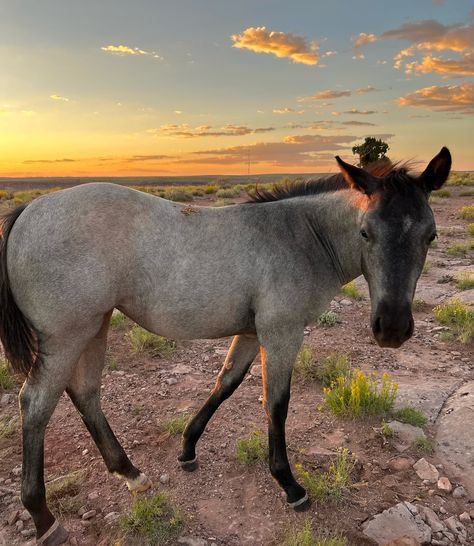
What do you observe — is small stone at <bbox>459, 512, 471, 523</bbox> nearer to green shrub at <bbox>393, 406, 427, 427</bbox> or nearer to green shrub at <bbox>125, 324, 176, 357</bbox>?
green shrub at <bbox>393, 406, 427, 427</bbox>

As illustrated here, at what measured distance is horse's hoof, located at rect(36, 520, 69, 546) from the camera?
2.92 m

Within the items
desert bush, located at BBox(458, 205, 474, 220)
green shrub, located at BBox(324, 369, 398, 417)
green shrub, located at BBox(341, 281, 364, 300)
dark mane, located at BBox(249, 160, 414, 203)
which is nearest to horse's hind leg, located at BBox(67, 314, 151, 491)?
dark mane, located at BBox(249, 160, 414, 203)

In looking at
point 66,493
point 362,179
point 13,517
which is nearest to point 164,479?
point 66,493

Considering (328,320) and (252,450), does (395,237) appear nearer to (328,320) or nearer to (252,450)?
(252,450)

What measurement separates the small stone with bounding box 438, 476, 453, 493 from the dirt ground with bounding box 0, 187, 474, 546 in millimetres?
73

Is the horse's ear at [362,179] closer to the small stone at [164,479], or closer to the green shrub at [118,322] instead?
the small stone at [164,479]

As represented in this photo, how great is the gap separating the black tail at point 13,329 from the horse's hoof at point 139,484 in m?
1.36

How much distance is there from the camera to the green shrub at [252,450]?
145 inches

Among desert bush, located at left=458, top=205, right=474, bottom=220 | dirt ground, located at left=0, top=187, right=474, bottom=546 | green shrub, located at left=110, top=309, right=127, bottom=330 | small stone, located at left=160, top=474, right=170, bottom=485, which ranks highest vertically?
desert bush, located at left=458, top=205, right=474, bottom=220

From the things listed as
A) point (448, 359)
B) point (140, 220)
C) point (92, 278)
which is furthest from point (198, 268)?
point (448, 359)

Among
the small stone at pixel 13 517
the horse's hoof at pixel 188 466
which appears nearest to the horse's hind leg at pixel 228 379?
the horse's hoof at pixel 188 466

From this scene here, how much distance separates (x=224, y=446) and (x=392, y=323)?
2.23m

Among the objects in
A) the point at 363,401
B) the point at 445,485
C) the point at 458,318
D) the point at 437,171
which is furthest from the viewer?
the point at 458,318

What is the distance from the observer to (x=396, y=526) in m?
3.01
